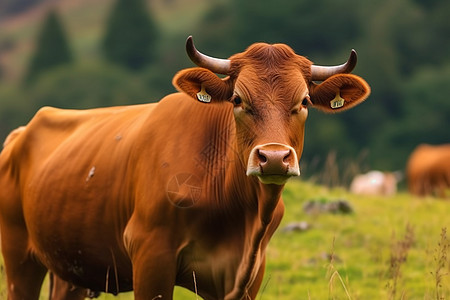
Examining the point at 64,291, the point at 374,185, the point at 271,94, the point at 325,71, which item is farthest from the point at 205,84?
the point at 374,185

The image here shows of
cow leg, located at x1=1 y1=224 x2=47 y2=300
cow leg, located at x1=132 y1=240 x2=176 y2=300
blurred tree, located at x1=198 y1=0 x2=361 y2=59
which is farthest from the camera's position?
blurred tree, located at x1=198 y1=0 x2=361 y2=59

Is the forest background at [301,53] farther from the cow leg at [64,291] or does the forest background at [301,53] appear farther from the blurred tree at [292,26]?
the cow leg at [64,291]

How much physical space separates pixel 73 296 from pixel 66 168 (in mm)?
1484

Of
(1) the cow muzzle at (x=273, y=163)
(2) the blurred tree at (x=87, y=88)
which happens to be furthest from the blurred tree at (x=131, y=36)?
(1) the cow muzzle at (x=273, y=163)

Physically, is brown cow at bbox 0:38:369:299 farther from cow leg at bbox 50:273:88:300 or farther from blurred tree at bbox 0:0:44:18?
blurred tree at bbox 0:0:44:18

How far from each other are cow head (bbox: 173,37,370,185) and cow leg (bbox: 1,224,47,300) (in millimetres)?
2697

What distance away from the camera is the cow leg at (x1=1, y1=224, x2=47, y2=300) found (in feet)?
28.6

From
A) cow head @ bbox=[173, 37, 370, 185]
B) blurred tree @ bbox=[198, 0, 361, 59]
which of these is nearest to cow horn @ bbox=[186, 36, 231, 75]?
cow head @ bbox=[173, 37, 370, 185]

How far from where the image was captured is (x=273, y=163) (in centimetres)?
608

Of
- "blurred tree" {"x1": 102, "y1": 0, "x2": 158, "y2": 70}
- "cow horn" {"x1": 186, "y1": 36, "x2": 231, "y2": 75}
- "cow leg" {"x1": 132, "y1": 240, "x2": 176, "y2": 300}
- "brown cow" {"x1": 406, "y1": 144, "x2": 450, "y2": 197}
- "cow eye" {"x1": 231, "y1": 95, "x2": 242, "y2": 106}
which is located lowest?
"blurred tree" {"x1": 102, "y1": 0, "x2": 158, "y2": 70}

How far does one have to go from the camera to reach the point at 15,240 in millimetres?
8750

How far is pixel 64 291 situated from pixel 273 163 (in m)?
3.73

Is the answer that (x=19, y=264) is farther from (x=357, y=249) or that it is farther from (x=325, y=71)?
(x=357, y=249)

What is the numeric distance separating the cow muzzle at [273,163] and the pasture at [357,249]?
7.00ft
